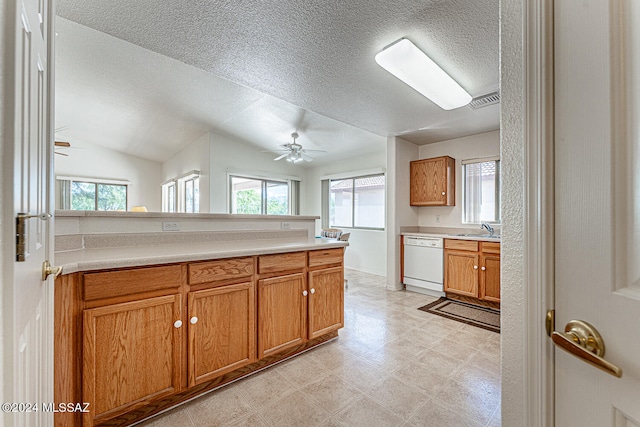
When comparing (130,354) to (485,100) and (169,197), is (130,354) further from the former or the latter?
(169,197)

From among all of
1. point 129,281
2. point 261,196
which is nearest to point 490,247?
point 129,281

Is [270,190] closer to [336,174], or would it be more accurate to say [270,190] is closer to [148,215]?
[336,174]

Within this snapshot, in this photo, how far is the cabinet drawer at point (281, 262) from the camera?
1.93m

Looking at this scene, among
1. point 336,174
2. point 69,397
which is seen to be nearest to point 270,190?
point 336,174

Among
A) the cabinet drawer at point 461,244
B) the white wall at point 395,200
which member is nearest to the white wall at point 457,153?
the white wall at point 395,200

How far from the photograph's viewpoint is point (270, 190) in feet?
21.6

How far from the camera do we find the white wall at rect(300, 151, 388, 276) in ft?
17.2

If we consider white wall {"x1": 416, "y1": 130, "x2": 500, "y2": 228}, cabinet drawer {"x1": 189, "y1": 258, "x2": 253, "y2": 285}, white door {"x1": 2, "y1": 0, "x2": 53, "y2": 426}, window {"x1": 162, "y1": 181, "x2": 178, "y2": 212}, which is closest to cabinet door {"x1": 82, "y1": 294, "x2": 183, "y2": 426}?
cabinet drawer {"x1": 189, "y1": 258, "x2": 253, "y2": 285}

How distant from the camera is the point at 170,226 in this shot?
2059mm

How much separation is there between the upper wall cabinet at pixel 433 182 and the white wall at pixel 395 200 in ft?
0.51

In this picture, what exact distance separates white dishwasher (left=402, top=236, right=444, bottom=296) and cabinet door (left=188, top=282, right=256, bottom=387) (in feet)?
9.21

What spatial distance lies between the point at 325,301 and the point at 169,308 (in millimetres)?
1244

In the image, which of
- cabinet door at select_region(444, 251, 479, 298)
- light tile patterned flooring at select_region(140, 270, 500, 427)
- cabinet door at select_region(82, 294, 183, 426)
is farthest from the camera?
cabinet door at select_region(444, 251, 479, 298)

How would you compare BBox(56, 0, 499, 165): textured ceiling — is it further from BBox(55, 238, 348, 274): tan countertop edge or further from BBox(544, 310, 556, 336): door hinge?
BBox(544, 310, 556, 336): door hinge
